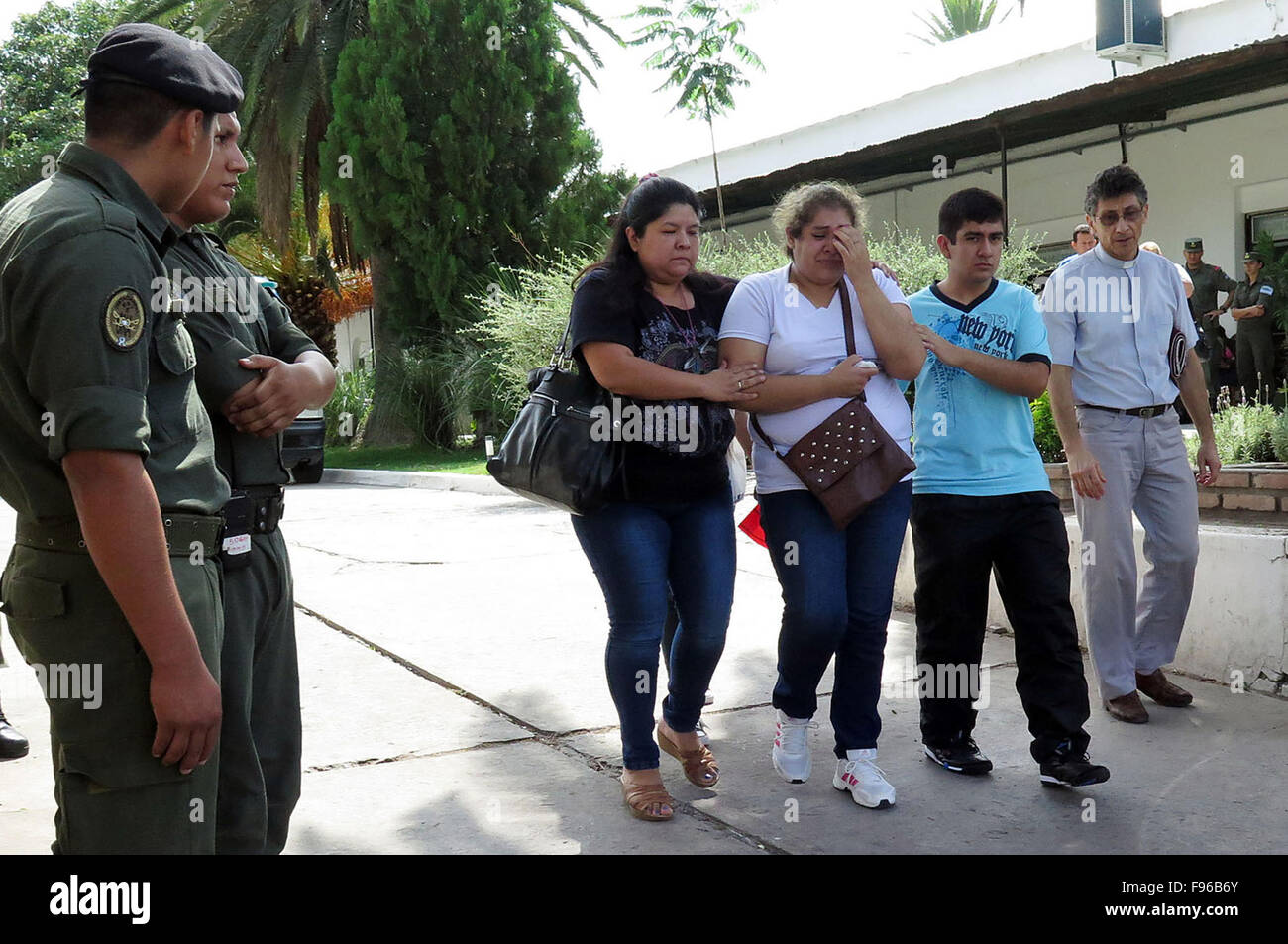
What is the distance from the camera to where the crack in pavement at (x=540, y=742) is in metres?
3.51

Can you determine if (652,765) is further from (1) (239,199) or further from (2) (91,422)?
(1) (239,199)

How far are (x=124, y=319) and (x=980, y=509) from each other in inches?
111

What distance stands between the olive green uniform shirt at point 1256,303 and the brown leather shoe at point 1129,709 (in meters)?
9.49

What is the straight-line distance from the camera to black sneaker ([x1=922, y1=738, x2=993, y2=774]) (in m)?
3.99

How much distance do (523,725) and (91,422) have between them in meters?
3.06

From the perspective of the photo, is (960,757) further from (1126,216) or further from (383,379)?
(383,379)

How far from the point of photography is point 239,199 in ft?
84.2

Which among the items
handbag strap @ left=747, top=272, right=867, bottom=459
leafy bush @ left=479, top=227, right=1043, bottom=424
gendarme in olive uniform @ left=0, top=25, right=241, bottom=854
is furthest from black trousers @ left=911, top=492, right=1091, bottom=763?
leafy bush @ left=479, top=227, right=1043, bottom=424

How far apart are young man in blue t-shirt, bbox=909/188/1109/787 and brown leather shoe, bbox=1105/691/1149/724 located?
0.69m

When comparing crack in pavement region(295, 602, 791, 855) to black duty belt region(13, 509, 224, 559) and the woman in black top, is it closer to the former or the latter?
the woman in black top

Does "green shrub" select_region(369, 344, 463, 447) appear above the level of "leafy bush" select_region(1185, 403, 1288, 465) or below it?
above

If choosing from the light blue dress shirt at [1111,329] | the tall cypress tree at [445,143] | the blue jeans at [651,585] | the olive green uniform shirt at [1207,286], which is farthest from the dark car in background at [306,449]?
the blue jeans at [651,585]

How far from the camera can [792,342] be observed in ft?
12.3
